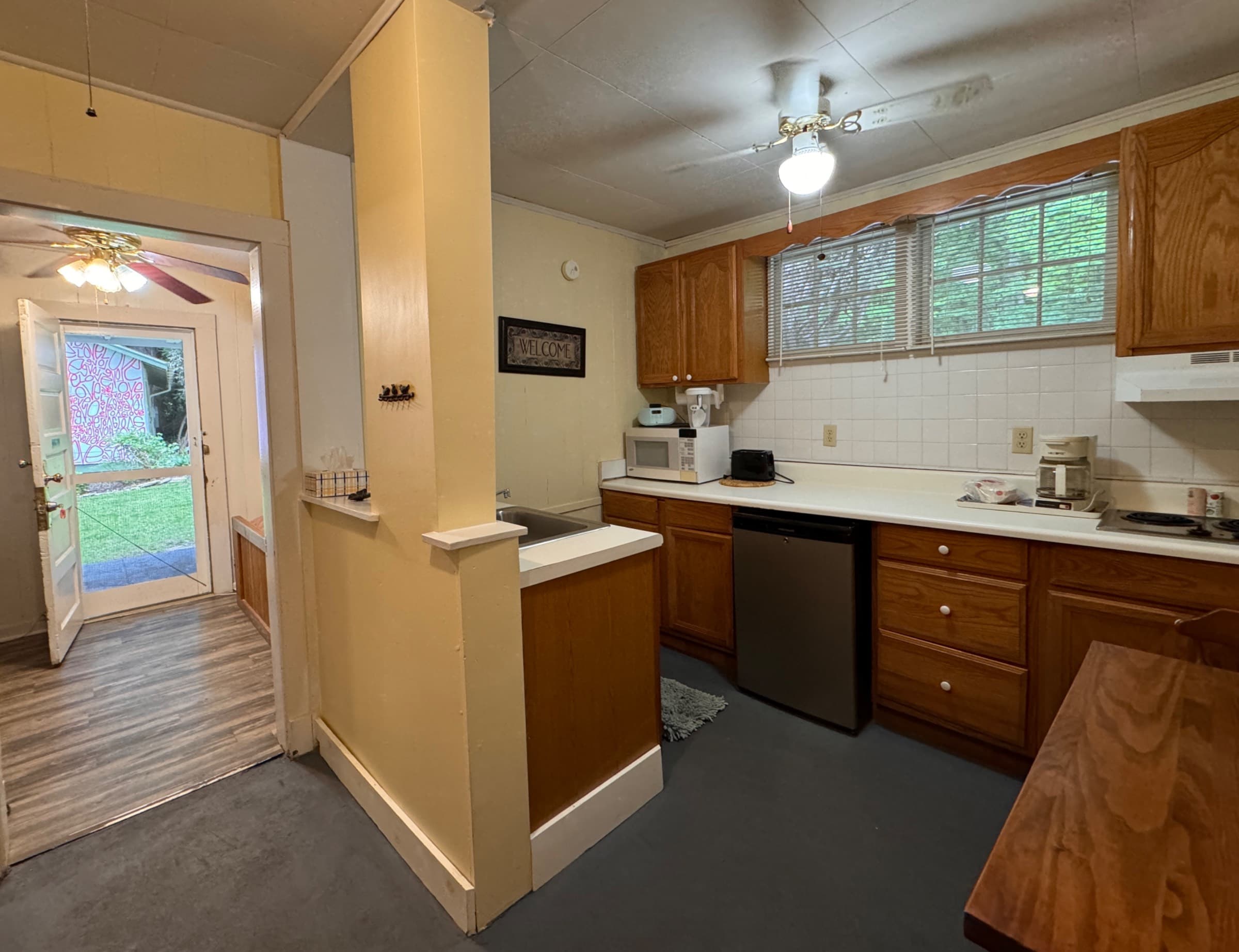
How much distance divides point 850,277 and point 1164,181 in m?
1.21

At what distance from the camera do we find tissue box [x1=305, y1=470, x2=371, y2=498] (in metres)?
2.01

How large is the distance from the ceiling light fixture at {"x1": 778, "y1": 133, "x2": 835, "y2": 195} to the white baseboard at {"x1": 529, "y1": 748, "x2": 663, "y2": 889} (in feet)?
6.53

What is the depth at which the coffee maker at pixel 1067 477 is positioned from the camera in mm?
2109

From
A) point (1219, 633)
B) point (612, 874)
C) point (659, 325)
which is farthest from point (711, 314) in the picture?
point (612, 874)

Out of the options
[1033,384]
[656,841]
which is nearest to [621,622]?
[656,841]

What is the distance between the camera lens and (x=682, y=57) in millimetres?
1706

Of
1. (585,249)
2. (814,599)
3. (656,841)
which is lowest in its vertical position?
(656,841)

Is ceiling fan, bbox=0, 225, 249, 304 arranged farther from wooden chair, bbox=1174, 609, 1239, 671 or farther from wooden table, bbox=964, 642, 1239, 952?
wooden chair, bbox=1174, 609, 1239, 671

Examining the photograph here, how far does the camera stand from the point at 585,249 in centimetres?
320

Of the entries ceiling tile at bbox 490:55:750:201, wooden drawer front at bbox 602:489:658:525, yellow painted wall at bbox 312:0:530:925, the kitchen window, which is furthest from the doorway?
the kitchen window

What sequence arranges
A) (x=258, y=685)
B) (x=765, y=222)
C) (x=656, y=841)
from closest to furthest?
(x=656, y=841), (x=258, y=685), (x=765, y=222)

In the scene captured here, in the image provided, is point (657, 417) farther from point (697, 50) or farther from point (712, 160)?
point (697, 50)

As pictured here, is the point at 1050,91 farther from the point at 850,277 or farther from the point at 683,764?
the point at 683,764

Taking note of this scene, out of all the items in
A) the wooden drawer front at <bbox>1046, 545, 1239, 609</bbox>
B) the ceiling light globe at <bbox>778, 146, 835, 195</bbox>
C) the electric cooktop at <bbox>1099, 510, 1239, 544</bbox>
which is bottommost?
the wooden drawer front at <bbox>1046, 545, 1239, 609</bbox>
